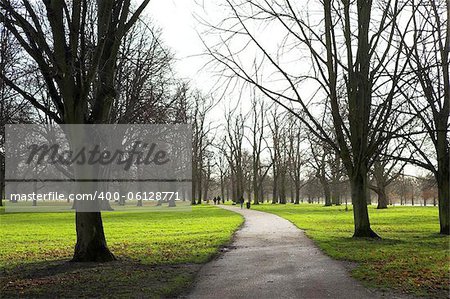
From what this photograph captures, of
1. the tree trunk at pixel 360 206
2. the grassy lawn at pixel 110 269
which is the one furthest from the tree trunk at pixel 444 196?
the grassy lawn at pixel 110 269

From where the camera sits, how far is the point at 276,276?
8258mm

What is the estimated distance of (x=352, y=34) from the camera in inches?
585

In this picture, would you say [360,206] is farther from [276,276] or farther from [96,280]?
[96,280]

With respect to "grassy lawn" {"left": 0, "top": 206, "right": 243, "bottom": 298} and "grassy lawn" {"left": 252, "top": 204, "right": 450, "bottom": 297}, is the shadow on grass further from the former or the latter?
"grassy lawn" {"left": 252, "top": 204, "right": 450, "bottom": 297}

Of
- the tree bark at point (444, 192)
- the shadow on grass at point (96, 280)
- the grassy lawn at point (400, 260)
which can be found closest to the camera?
the shadow on grass at point (96, 280)

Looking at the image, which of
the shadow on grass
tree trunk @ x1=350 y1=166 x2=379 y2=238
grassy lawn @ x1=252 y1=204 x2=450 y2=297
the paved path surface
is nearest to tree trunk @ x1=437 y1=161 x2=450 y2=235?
grassy lawn @ x1=252 y1=204 x2=450 y2=297

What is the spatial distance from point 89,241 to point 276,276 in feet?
14.3

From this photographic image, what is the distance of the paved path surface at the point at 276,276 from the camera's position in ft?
22.6

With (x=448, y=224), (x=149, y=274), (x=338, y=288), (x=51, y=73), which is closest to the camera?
(x=338, y=288)

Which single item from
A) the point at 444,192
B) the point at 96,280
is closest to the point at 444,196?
the point at 444,192

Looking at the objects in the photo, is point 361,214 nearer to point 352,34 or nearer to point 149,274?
point 352,34

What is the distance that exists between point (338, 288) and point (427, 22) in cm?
1110

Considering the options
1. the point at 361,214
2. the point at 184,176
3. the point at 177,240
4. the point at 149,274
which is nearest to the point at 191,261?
the point at 149,274

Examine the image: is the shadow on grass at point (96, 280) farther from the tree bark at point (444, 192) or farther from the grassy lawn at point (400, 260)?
the tree bark at point (444, 192)
